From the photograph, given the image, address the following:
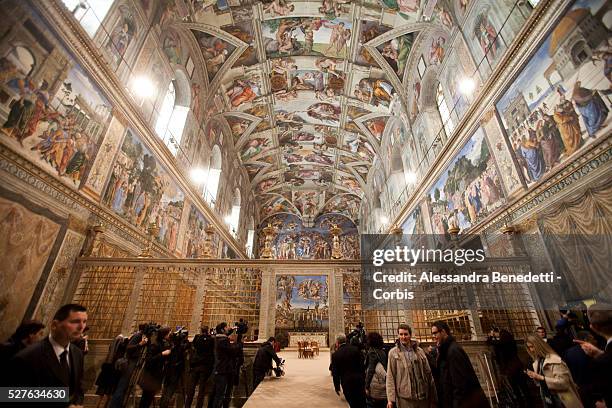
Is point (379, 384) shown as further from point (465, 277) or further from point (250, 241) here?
point (250, 241)

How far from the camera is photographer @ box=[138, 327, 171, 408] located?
398 cm

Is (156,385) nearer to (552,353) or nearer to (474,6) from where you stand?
(552,353)

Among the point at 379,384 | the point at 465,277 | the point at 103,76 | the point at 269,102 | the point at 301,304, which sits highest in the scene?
the point at 269,102

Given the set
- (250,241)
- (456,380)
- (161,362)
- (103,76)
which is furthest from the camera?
(250,241)

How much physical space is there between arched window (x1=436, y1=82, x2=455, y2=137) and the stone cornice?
11344 millimetres

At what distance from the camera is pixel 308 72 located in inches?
646

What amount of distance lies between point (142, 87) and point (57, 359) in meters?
10.3

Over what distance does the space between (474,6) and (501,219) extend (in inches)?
281

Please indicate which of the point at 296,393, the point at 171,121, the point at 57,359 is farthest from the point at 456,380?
the point at 171,121

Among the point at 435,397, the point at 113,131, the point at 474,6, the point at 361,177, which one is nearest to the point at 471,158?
the point at 474,6

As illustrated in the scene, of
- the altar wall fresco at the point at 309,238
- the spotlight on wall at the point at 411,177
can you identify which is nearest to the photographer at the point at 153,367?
the spotlight on wall at the point at 411,177

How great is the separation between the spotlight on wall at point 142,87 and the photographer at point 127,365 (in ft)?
28.0

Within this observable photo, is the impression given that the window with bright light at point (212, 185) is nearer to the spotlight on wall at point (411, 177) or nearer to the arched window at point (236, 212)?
the arched window at point (236, 212)

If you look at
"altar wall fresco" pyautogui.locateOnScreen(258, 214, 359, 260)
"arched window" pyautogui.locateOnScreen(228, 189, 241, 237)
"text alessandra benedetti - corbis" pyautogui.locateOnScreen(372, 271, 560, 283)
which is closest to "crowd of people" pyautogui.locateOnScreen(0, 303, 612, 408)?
"text alessandra benedetti - corbis" pyautogui.locateOnScreen(372, 271, 560, 283)
